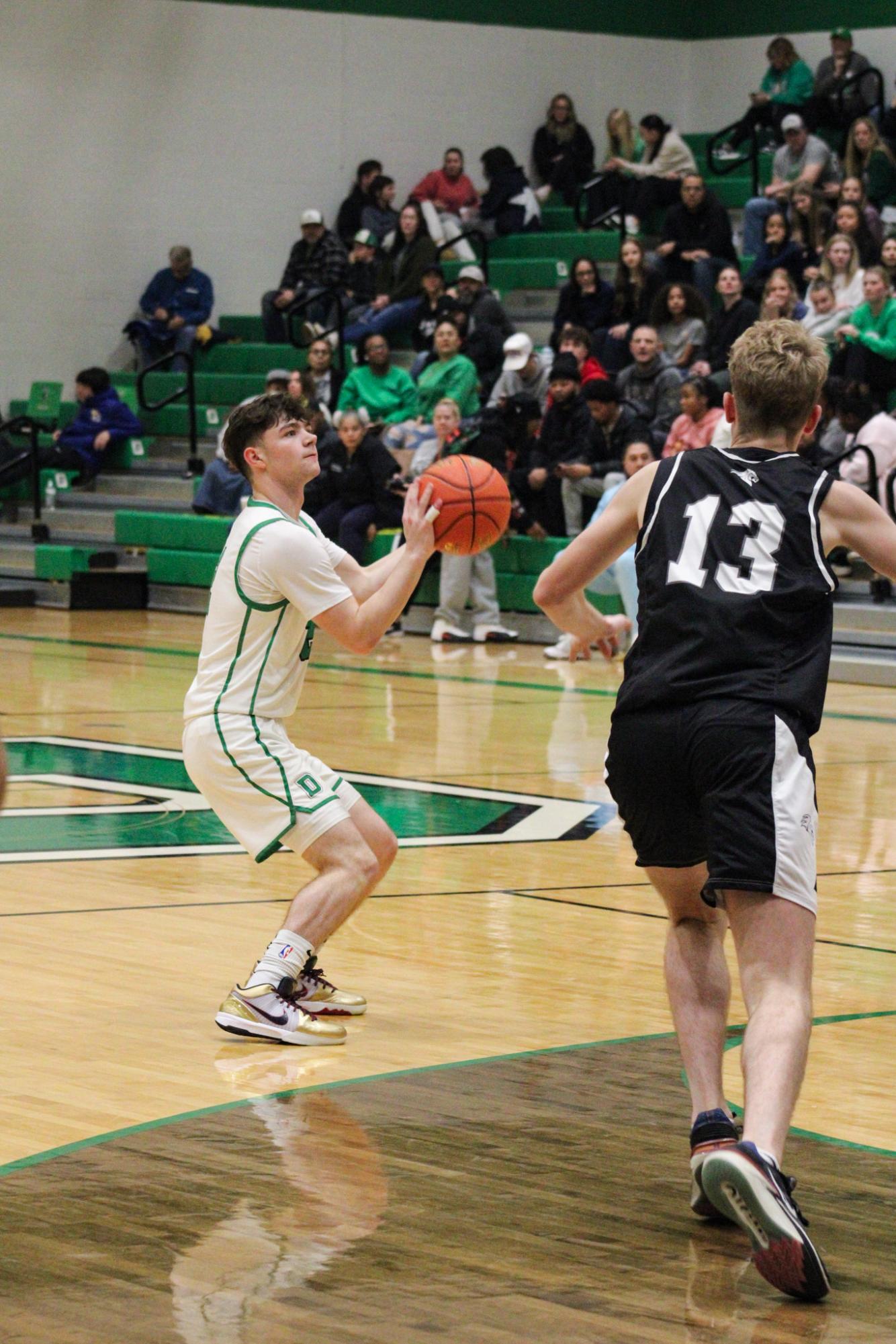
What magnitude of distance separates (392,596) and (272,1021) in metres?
1.00

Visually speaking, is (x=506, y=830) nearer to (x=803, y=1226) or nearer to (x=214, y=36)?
(x=803, y=1226)

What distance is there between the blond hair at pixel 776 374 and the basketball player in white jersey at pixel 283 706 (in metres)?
1.41

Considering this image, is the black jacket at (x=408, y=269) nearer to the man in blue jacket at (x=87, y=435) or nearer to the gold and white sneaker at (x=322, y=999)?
the man in blue jacket at (x=87, y=435)

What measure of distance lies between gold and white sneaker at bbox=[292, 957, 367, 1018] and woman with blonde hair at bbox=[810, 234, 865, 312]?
11.0 metres

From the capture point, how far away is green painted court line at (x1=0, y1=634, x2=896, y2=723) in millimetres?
11717

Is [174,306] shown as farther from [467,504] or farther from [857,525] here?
[857,525]

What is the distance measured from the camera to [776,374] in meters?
3.69

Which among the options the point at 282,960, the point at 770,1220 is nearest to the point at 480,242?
the point at 282,960

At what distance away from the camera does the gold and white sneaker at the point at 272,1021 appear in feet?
16.5

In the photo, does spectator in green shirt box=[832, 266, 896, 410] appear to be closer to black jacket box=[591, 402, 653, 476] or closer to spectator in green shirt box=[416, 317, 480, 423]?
black jacket box=[591, 402, 653, 476]

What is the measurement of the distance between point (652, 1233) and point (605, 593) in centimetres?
1161

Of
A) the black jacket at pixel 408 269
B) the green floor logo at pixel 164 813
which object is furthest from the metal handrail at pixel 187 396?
the green floor logo at pixel 164 813

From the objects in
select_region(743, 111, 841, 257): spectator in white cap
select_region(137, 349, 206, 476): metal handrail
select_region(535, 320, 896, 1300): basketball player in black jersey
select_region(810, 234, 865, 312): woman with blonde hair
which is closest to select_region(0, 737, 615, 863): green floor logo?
select_region(535, 320, 896, 1300): basketball player in black jersey

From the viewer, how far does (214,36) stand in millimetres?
21875
